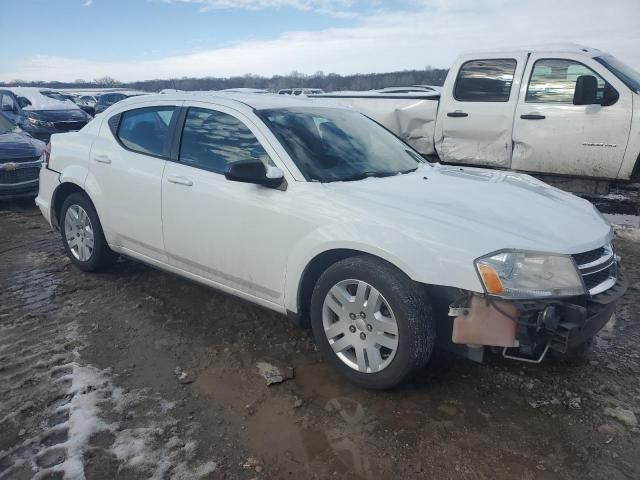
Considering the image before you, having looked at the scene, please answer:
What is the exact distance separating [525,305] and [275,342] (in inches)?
68.3

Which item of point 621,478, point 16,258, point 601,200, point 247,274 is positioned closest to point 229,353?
point 247,274

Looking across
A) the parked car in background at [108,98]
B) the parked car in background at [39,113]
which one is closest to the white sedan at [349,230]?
the parked car in background at [39,113]

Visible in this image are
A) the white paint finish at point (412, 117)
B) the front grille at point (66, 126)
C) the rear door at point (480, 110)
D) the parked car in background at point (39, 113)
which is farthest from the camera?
the front grille at point (66, 126)

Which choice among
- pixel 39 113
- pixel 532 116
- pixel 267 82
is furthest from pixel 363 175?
pixel 267 82

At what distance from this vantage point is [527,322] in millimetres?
2453

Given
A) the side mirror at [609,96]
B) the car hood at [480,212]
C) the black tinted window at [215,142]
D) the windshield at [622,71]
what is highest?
the windshield at [622,71]

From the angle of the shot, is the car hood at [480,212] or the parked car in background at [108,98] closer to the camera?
the car hood at [480,212]

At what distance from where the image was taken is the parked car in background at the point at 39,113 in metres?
12.7

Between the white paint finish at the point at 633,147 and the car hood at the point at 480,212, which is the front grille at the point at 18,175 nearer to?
the car hood at the point at 480,212

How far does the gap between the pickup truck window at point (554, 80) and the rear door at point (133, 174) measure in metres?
4.84

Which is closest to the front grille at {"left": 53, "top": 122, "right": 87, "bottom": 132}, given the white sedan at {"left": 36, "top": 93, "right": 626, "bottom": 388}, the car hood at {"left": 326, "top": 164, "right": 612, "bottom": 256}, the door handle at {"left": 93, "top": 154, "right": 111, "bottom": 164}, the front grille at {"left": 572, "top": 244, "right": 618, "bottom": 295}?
the door handle at {"left": 93, "top": 154, "right": 111, "bottom": 164}

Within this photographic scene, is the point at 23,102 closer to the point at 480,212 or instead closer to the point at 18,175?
the point at 18,175

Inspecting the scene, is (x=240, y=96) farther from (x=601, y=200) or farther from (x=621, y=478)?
(x=601, y=200)

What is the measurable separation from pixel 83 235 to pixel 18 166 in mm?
3932
